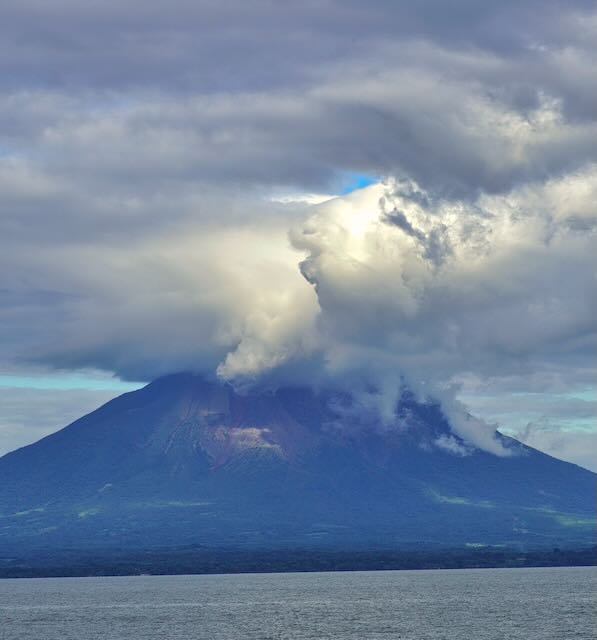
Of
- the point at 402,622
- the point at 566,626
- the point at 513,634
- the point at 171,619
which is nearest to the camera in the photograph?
the point at 513,634

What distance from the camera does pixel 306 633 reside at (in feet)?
518

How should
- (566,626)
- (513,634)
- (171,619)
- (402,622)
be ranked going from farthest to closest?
(171,619) < (402,622) < (566,626) < (513,634)

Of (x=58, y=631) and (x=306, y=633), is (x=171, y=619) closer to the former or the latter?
(x=58, y=631)

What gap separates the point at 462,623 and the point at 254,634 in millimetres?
31582

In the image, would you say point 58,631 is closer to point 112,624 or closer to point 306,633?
point 112,624

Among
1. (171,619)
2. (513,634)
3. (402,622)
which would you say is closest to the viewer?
(513,634)

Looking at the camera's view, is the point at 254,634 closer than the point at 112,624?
Yes

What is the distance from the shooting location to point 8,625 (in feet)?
598

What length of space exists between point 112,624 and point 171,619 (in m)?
11.3

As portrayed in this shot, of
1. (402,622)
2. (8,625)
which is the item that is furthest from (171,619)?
(402,622)

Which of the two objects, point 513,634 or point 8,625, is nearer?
point 513,634

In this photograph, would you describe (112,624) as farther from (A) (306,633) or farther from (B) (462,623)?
(B) (462,623)

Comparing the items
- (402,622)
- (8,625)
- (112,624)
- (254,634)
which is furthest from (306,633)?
(8,625)

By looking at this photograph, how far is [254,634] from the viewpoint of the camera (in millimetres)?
158750
